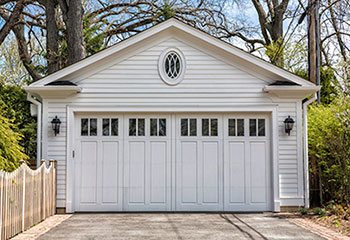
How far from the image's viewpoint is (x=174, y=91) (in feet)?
33.8

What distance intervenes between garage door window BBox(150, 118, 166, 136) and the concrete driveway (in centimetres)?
178

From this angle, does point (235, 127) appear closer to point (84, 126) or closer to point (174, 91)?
point (174, 91)

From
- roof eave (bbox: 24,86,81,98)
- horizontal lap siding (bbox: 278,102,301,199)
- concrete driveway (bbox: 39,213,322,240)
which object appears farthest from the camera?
horizontal lap siding (bbox: 278,102,301,199)

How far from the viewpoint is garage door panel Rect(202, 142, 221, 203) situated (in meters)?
10.2

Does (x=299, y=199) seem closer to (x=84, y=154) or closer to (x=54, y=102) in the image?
(x=84, y=154)

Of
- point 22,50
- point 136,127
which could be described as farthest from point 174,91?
point 22,50

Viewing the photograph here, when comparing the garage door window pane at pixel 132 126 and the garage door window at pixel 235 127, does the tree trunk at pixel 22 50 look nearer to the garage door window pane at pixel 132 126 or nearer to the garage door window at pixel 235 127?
the garage door window pane at pixel 132 126

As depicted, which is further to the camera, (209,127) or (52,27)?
(52,27)

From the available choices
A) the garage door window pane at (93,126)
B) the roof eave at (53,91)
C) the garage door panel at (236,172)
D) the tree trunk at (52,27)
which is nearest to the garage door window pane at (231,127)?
the garage door panel at (236,172)

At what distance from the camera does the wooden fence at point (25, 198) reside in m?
6.59

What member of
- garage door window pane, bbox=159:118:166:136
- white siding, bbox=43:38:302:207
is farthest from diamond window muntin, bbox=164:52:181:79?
garage door window pane, bbox=159:118:166:136

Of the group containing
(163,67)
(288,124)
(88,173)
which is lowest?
(88,173)

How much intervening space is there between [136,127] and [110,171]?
112 centimetres

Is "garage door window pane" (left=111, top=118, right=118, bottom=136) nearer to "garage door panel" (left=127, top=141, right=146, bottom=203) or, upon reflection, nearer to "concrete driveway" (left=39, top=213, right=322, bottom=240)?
"garage door panel" (left=127, top=141, right=146, bottom=203)
